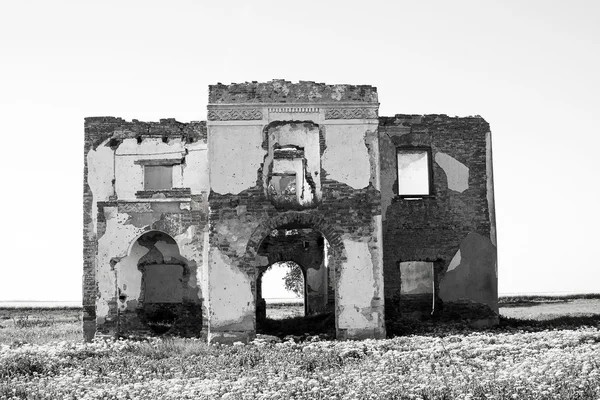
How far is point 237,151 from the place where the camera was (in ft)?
58.0

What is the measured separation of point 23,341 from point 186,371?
30.1ft

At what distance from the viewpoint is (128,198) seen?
859 inches

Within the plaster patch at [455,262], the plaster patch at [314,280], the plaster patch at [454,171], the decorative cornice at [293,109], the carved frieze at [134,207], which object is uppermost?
the decorative cornice at [293,109]

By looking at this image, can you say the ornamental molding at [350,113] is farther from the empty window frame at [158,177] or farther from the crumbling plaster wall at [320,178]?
the empty window frame at [158,177]

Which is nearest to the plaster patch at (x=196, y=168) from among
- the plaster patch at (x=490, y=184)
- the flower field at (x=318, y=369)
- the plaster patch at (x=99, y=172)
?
the plaster patch at (x=99, y=172)

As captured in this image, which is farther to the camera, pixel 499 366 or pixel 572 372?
pixel 499 366

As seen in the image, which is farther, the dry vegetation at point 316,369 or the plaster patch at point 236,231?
the plaster patch at point 236,231

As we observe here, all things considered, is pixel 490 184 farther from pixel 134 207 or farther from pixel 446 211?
pixel 134 207

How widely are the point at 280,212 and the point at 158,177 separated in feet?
19.7

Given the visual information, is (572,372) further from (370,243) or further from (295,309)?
(295,309)

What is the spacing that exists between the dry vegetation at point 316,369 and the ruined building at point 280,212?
2.16 meters

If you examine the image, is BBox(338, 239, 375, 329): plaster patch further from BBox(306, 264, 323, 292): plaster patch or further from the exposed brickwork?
BBox(306, 264, 323, 292): plaster patch

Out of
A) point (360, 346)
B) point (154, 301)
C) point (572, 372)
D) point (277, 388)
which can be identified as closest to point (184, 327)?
point (154, 301)

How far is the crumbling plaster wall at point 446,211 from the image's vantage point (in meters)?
21.1
